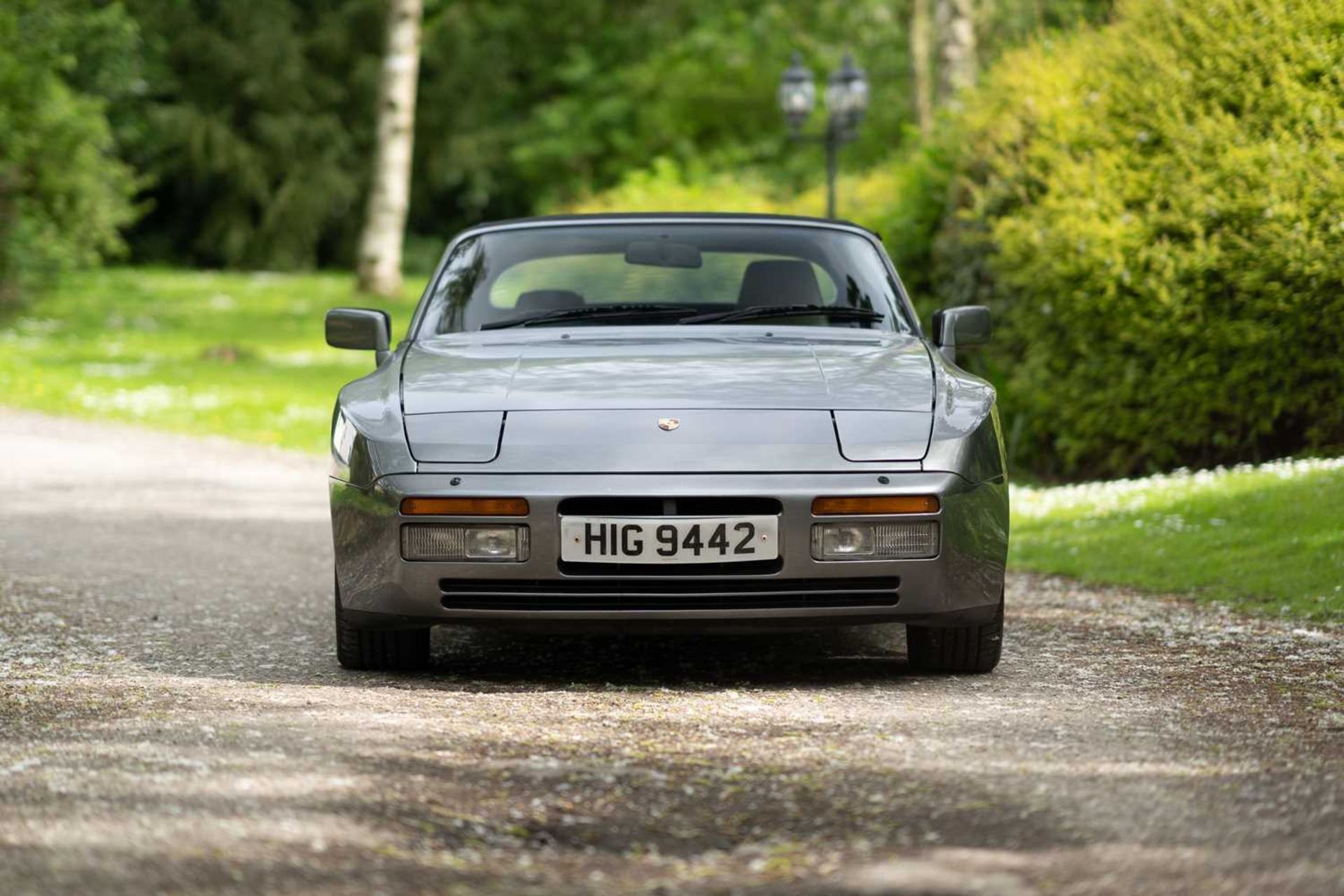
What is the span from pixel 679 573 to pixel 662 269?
238cm

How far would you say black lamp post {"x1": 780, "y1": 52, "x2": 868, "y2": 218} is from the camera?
19641 mm

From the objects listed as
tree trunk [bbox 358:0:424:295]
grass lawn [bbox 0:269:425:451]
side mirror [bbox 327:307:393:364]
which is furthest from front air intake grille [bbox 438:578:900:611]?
tree trunk [bbox 358:0:424:295]

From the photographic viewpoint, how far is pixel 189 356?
20.8 m

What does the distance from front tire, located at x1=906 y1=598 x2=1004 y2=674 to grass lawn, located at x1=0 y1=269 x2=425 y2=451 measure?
30.8 ft

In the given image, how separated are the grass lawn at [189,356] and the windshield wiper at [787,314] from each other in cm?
829

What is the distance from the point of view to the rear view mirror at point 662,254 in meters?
6.82

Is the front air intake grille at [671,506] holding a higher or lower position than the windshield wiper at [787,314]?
lower

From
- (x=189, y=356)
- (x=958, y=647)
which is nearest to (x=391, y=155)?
(x=189, y=356)

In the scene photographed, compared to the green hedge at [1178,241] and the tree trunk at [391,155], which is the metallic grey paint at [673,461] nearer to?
the green hedge at [1178,241]

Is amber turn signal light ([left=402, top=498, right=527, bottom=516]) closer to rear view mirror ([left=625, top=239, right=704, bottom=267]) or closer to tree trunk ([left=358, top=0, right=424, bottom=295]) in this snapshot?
rear view mirror ([left=625, top=239, right=704, bottom=267])

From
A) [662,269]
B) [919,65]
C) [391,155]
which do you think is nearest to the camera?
[662,269]

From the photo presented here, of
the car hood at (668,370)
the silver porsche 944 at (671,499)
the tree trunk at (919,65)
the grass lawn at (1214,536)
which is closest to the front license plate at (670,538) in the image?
the silver porsche 944 at (671,499)

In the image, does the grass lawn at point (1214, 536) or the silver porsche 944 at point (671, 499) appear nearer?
the silver porsche 944 at point (671, 499)

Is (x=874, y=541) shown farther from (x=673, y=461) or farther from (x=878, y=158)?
(x=878, y=158)
